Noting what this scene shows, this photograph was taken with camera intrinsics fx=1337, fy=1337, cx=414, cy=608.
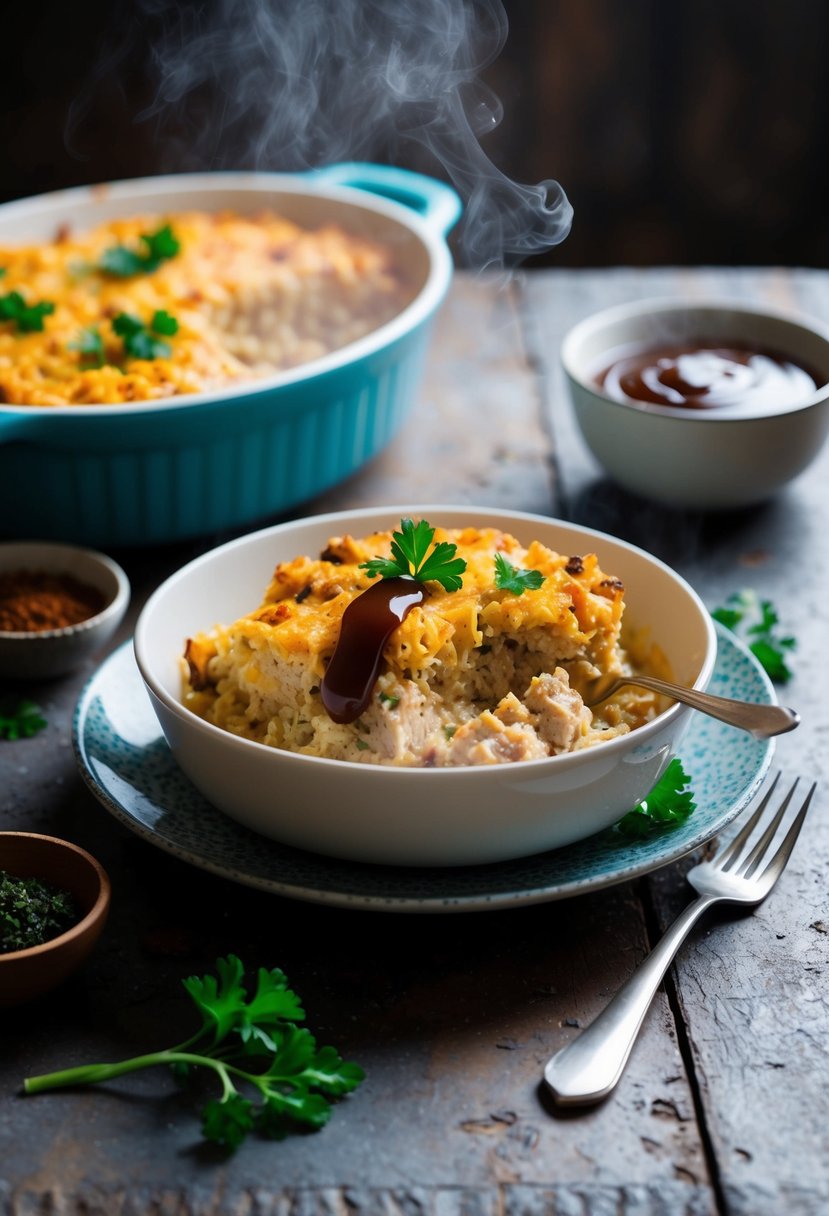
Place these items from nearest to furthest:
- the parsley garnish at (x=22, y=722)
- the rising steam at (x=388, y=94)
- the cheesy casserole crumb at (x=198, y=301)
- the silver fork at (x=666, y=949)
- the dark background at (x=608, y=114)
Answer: the silver fork at (x=666, y=949) → the parsley garnish at (x=22, y=722) → the cheesy casserole crumb at (x=198, y=301) → the rising steam at (x=388, y=94) → the dark background at (x=608, y=114)

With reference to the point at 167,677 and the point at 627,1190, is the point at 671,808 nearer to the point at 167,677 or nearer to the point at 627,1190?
the point at 627,1190

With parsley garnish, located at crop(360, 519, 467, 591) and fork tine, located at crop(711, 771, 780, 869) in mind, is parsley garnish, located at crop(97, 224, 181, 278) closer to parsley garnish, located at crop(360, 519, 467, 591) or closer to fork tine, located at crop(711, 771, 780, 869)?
parsley garnish, located at crop(360, 519, 467, 591)

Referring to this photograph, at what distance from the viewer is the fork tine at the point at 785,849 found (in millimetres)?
2016

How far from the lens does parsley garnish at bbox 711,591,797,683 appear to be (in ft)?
8.35

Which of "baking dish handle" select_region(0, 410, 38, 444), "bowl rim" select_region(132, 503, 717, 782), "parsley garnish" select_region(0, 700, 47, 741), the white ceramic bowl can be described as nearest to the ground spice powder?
"parsley garnish" select_region(0, 700, 47, 741)

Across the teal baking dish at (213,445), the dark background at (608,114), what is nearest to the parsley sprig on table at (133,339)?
the teal baking dish at (213,445)

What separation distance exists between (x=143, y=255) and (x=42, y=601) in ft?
3.77

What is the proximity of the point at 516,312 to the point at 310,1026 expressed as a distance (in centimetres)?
291

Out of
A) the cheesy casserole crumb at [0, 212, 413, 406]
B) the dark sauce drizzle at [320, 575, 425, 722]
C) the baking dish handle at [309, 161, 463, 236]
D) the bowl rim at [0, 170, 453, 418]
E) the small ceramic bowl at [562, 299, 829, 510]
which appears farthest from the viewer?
the baking dish handle at [309, 161, 463, 236]

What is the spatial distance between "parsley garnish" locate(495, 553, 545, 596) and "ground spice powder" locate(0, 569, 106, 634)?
99cm

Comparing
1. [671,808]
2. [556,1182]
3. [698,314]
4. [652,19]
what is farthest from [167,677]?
[652,19]

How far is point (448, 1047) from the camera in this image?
1.73 metres

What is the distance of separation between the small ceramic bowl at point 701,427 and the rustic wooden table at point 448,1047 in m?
0.72

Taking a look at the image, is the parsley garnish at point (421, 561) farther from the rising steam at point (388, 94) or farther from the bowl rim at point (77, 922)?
the rising steam at point (388, 94)
